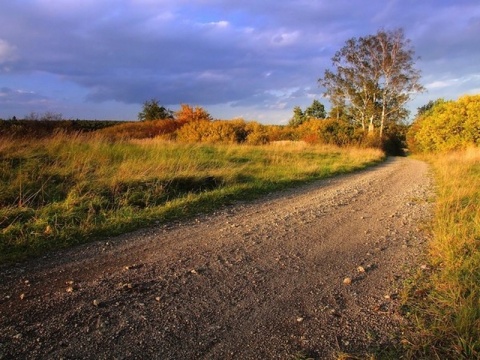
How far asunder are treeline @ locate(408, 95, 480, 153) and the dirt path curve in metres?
23.3

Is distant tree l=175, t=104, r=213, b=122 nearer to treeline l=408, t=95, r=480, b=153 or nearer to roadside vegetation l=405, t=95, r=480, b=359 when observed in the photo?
treeline l=408, t=95, r=480, b=153

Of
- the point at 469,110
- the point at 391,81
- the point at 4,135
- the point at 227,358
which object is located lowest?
the point at 227,358

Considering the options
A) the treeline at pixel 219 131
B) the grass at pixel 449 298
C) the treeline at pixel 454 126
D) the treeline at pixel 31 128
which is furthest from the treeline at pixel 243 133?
the grass at pixel 449 298

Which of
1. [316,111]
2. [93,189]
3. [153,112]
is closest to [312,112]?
[316,111]

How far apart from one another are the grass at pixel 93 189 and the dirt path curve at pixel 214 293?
0.49 m

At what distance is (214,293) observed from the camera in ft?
10.9

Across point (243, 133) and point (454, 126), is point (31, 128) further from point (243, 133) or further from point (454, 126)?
point (454, 126)

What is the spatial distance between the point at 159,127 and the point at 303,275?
98.6ft

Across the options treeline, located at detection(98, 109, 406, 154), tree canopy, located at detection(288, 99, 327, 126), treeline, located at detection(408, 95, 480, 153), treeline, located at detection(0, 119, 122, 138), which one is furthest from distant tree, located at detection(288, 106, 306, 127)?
treeline, located at detection(0, 119, 122, 138)

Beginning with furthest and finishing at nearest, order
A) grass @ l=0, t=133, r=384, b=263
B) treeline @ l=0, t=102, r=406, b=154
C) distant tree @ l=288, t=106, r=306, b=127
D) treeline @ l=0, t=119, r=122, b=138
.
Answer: distant tree @ l=288, t=106, r=306, b=127, treeline @ l=0, t=102, r=406, b=154, treeline @ l=0, t=119, r=122, b=138, grass @ l=0, t=133, r=384, b=263

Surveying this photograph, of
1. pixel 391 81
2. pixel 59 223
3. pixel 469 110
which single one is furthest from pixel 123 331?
pixel 391 81

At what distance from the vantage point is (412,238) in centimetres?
509

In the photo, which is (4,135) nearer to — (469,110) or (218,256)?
(218,256)

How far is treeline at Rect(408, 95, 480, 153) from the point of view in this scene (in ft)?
80.3
